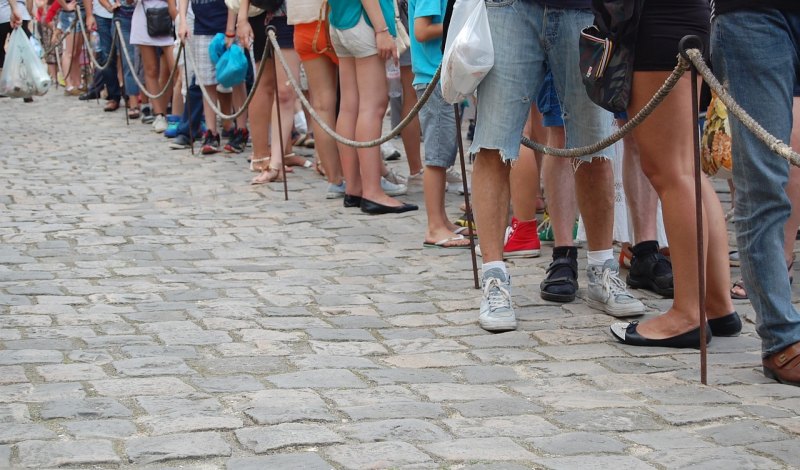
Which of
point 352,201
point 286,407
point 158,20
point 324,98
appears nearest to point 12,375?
point 286,407

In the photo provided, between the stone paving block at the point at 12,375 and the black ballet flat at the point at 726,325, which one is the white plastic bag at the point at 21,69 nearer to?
the stone paving block at the point at 12,375

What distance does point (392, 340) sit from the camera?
17.0ft

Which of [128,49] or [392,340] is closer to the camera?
[392,340]

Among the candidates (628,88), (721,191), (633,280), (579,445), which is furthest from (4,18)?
(579,445)

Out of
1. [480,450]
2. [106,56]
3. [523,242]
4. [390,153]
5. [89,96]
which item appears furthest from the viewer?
[89,96]

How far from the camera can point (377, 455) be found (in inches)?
145

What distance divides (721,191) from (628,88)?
4.39m

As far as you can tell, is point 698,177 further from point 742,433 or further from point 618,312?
point 618,312

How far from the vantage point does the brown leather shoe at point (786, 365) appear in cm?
432

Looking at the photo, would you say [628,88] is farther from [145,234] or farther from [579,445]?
[145,234]

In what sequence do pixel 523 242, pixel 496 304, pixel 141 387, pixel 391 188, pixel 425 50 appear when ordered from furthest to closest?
1. pixel 391 188
2. pixel 425 50
3. pixel 523 242
4. pixel 496 304
5. pixel 141 387

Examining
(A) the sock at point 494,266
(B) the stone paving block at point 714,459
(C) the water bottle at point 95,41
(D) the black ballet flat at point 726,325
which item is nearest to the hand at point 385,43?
(A) the sock at point 494,266

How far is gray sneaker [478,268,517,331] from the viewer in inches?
209

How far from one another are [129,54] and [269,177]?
6.01m
